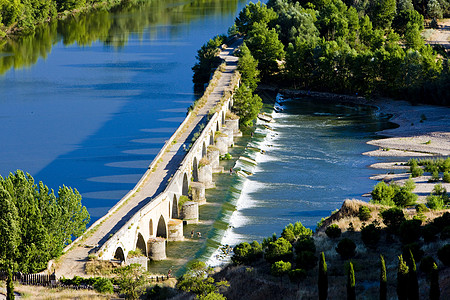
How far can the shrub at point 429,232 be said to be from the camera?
45.4 meters

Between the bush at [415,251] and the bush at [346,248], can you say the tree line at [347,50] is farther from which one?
the bush at [415,251]

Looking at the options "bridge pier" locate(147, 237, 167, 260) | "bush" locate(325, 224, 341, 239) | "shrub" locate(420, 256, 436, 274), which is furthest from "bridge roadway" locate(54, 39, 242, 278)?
"shrub" locate(420, 256, 436, 274)

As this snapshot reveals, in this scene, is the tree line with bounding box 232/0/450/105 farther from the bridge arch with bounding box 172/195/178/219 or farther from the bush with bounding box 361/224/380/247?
the bush with bounding box 361/224/380/247

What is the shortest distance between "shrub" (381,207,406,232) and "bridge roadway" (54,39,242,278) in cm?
1766

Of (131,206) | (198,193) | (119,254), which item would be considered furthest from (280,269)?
(198,193)

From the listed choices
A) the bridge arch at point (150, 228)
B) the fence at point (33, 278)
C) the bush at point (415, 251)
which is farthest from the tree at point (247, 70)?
the fence at point (33, 278)

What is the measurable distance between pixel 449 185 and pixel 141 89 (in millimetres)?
53207

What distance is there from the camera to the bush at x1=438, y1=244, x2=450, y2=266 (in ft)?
133

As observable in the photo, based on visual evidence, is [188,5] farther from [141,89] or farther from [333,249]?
[333,249]

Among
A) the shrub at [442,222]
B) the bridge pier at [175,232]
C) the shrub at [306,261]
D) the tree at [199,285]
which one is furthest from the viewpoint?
the bridge pier at [175,232]

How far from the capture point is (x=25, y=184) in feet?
152

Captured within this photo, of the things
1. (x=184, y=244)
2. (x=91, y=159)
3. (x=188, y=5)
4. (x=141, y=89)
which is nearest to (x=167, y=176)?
(x=184, y=244)

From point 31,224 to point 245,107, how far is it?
53.0 metres

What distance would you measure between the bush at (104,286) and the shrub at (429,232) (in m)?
18.6
